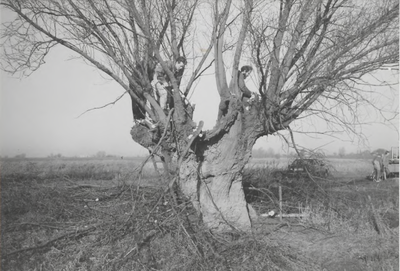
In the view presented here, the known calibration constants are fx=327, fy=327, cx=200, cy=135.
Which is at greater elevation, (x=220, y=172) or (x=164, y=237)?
(x=220, y=172)

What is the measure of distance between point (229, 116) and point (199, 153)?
3.05 ft

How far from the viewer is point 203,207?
5.99 meters

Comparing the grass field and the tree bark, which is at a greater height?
the tree bark

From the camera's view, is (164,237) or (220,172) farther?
(220,172)

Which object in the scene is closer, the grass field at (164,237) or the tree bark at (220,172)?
the grass field at (164,237)

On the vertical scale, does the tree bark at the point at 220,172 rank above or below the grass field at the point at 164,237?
above

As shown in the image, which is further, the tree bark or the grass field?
the tree bark

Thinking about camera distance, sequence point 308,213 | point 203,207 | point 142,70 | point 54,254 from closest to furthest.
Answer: point 54,254 → point 203,207 → point 142,70 → point 308,213

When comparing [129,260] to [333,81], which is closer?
[129,260]

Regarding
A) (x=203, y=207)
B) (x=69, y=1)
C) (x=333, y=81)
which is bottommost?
(x=203, y=207)

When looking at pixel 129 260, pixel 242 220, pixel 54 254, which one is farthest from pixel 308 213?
pixel 54 254

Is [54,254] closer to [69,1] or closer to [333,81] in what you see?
[69,1]

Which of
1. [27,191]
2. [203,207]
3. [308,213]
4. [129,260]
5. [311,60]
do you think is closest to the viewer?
[129,260]

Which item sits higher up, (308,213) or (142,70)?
(142,70)
